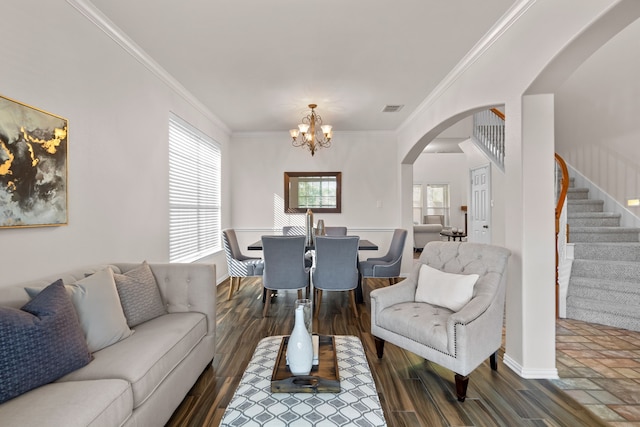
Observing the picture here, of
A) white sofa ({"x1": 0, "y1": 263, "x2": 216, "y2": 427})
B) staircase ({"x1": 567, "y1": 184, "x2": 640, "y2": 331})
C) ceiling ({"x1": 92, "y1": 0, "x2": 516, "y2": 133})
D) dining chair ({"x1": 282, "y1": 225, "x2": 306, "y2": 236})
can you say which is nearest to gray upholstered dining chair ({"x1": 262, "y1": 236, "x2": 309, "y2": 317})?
white sofa ({"x1": 0, "y1": 263, "x2": 216, "y2": 427})

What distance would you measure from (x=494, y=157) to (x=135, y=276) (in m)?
5.47

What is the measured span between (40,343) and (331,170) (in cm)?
519

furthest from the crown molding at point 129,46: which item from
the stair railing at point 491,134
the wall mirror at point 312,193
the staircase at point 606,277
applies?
the staircase at point 606,277

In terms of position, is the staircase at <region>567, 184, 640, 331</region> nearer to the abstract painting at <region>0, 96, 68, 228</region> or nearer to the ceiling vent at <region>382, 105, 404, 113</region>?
the ceiling vent at <region>382, 105, 404, 113</region>

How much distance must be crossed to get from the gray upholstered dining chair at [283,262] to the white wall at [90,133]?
1.14 metres

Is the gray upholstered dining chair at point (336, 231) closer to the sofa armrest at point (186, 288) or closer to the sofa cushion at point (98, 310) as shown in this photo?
the sofa armrest at point (186, 288)

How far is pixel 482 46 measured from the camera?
2898mm

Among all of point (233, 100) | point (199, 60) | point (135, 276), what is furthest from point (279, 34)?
point (135, 276)

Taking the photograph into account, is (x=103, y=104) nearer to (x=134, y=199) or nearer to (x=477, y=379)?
(x=134, y=199)

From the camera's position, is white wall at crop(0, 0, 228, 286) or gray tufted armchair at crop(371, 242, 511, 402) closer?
white wall at crop(0, 0, 228, 286)

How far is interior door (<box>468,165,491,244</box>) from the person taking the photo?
5844 mm

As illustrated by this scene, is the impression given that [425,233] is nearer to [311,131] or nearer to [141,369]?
[311,131]

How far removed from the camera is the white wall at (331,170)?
20.4 ft

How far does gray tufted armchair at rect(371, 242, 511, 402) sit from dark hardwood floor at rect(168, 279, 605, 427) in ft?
0.46
